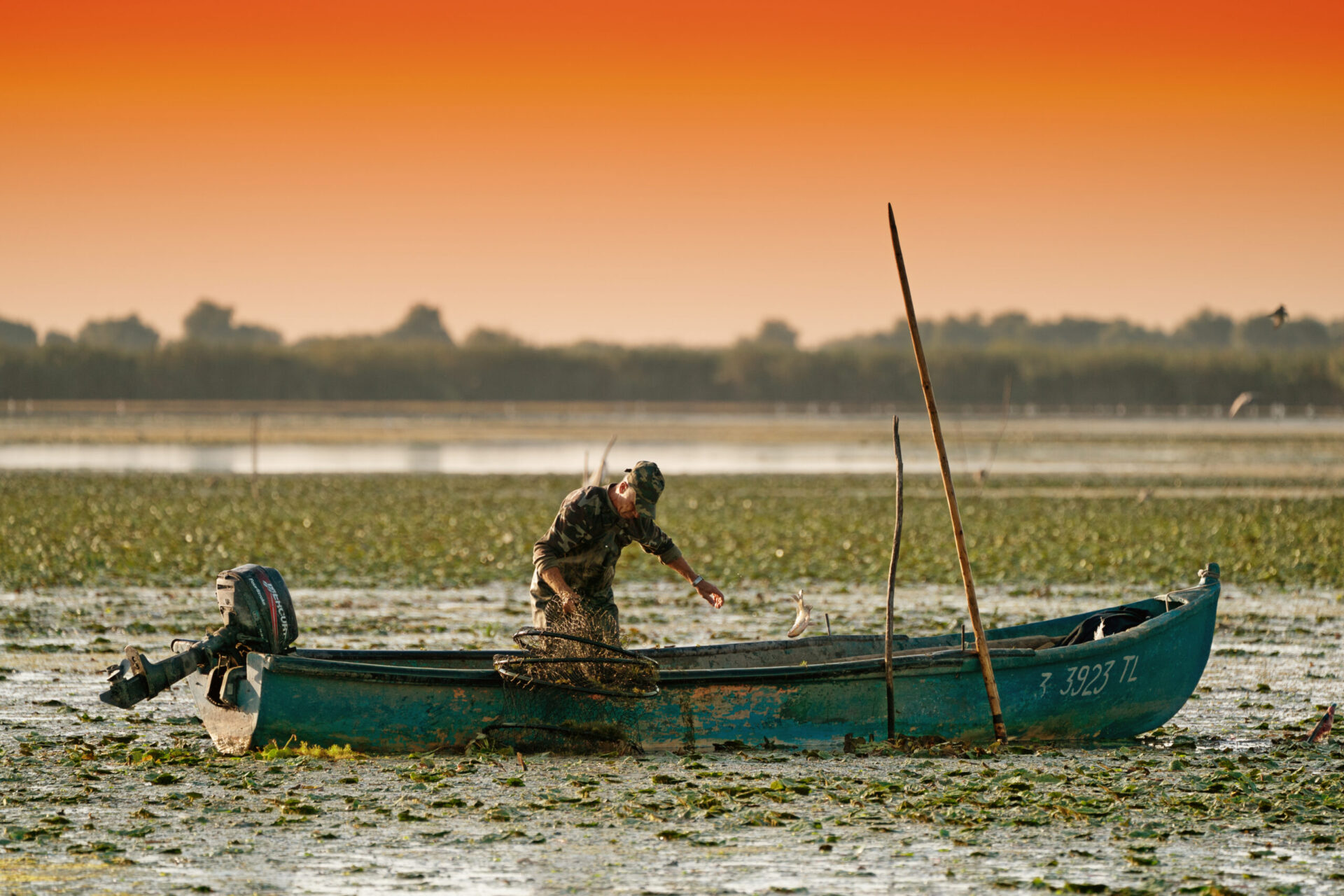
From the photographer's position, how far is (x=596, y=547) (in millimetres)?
10359

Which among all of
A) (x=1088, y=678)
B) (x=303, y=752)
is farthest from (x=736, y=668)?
(x=303, y=752)

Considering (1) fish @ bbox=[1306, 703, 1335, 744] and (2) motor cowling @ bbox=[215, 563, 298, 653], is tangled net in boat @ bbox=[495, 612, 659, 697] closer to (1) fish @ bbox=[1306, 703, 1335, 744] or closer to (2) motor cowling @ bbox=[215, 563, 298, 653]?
(2) motor cowling @ bbox=[215, 563, 298, 653]

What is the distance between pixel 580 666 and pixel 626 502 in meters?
1.07

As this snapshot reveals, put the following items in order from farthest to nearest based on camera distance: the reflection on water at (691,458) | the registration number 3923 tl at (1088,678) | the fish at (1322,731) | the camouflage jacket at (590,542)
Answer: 1. the reflection on water at (691,458)
2. the registration number 3923 tl at (1088,678)
3. the fish at (1322,731)
4. the camouflage jacket at (590,542)

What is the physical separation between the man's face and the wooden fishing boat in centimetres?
106

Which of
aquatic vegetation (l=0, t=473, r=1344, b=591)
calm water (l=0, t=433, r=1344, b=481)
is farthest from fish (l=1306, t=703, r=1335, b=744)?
calm water (l=0, t=433, r=1344, b=481)

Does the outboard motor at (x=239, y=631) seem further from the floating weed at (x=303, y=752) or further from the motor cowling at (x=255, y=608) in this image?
the floating weed at (x=303, y=752)

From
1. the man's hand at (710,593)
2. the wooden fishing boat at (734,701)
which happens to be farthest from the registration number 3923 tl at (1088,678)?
the man's hand at (710,593)

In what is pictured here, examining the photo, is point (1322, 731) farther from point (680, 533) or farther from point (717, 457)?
point (717, 457)

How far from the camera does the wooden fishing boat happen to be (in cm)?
991

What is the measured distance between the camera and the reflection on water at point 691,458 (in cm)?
4612

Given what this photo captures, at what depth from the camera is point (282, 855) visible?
25.3 feet

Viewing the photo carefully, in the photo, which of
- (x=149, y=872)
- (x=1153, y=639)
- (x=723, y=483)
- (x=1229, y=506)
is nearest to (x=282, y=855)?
(x=149, y=872)

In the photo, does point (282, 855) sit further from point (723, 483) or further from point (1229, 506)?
point (723, 483)
